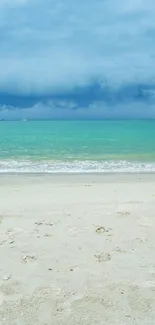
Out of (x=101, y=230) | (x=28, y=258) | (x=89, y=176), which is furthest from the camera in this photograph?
(x=89, y=176)

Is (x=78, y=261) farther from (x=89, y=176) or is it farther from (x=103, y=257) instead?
(x=89, y=176)

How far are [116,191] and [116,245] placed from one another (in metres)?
4.99

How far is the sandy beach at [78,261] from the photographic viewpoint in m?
3.78

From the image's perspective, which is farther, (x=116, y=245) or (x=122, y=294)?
(x=116, y=245)

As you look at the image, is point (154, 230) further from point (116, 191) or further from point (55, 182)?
point (55, 182)

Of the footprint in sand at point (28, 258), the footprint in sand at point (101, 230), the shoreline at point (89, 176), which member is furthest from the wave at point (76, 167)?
the footprint in sand at point (28, 258)

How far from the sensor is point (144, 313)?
12.3 ft

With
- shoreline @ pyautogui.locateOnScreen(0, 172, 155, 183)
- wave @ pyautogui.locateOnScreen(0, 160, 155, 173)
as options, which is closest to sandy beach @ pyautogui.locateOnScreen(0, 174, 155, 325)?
shoreline @ pyautogui.locateOnScreen(0, 172, 155, 183)

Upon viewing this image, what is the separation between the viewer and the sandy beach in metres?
3.78

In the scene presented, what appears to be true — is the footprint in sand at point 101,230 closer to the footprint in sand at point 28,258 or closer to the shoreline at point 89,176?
the footprint in sand at point 28,258

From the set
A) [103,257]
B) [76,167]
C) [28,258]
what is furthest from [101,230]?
[76,167]

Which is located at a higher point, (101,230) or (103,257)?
(101,230)

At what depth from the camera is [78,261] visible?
493 cm

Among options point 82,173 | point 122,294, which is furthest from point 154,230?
point 82,173
